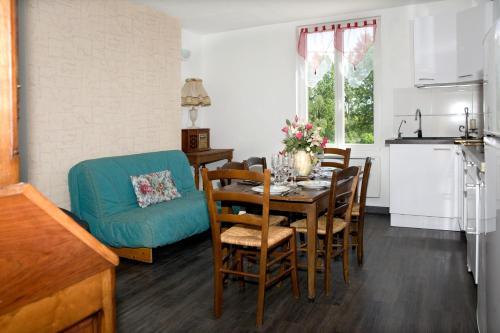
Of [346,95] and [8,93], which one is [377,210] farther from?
[8,93]

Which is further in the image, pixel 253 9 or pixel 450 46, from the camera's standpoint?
pixel 253 9

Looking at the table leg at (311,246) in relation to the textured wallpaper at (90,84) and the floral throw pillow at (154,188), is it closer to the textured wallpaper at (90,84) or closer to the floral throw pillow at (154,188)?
the floral throw pillow at (154,188)

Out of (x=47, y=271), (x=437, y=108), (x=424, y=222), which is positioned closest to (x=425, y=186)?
(x=424, y=222)

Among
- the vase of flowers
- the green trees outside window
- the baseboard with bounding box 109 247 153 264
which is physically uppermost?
the green trees outside window

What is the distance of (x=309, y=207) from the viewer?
8.75 ft

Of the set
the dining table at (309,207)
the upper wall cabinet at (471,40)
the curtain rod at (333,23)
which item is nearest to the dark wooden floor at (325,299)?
the dining table at (309,207)

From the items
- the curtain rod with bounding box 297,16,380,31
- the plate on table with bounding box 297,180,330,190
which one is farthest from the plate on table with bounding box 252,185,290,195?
the curtain rod with bounding box 297,16,380,31

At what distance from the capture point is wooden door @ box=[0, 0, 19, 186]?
64 centimetres

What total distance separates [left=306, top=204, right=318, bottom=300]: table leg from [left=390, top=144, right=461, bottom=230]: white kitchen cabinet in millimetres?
2359

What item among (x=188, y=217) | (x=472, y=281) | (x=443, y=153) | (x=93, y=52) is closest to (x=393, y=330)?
(x=472, y=281)

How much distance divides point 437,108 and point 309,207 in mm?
3194

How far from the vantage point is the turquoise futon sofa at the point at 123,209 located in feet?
11.5

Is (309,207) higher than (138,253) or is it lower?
higher

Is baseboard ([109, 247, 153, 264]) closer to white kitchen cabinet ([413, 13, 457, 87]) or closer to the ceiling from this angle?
the ceiling
